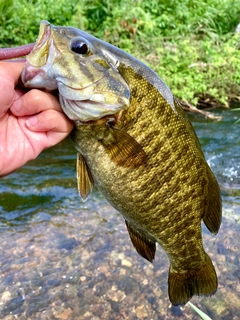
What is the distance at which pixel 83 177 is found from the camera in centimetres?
219

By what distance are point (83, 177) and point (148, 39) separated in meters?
7.94

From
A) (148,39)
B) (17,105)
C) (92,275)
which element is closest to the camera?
(17,105)

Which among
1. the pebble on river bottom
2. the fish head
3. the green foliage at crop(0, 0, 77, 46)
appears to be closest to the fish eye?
the fish head

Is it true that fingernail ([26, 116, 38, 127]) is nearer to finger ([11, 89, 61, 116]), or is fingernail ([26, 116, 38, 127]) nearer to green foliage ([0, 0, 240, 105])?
finger ([11, 89, 61, 116])

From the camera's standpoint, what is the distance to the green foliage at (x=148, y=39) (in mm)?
8695

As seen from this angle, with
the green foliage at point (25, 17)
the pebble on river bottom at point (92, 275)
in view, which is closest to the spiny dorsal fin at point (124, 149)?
the pebble on river bottom at point (92, 275)

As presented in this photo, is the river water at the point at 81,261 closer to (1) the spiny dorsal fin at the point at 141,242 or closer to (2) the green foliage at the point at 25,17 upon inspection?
(1) the spiny dorsal fin at the point at 141,242

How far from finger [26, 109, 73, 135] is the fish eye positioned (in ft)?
1.11

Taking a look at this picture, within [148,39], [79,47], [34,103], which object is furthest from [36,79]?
[148,39]

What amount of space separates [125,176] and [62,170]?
13.6ft

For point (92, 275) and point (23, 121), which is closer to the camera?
point (23, 121)

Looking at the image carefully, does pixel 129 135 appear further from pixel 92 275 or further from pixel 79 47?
pixel 92 275

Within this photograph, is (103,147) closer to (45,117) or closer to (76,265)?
(45,117)

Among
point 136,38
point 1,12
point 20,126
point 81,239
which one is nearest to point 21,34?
point 1,12
